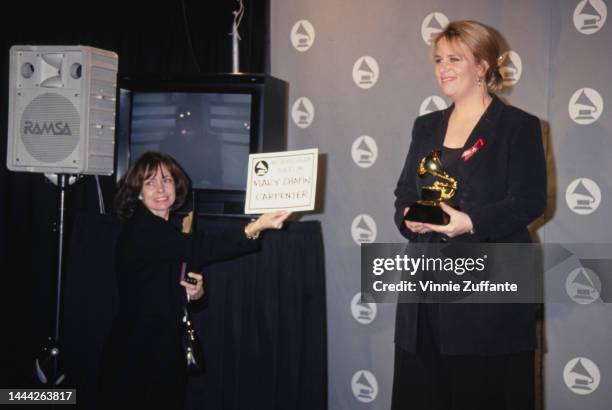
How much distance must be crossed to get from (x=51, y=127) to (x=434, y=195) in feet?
7.08

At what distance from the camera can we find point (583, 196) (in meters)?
3.11

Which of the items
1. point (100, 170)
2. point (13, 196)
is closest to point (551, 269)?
point (100, 170)

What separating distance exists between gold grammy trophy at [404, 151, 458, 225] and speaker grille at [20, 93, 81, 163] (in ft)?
6.42

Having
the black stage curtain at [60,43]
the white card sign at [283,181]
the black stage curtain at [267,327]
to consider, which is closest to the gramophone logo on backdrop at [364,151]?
the black stage curtain at [267,327]

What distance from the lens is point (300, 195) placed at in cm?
230

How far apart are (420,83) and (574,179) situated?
0.89 metres

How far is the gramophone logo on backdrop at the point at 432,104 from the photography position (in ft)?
11.0

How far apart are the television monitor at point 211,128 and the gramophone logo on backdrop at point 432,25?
790mm

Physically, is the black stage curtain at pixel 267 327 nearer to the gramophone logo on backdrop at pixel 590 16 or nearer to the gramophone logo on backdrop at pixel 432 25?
the gramophone logo on backdrop at pixel 432 25

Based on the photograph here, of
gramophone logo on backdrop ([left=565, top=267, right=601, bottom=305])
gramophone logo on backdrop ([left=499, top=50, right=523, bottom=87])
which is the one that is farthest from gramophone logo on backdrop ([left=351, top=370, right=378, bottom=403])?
gramophone logo on backdrop ([left=499, top=50, right=523, bottom=87])

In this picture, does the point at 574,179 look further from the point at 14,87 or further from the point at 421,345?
the point at 14,87

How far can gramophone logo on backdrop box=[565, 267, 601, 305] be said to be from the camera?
3096 mm

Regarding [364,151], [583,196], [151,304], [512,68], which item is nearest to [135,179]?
[151,304]

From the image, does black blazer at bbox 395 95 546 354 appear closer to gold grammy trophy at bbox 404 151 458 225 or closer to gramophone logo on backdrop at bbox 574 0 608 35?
gold grammy trophy at bbox 404 151 458 225
